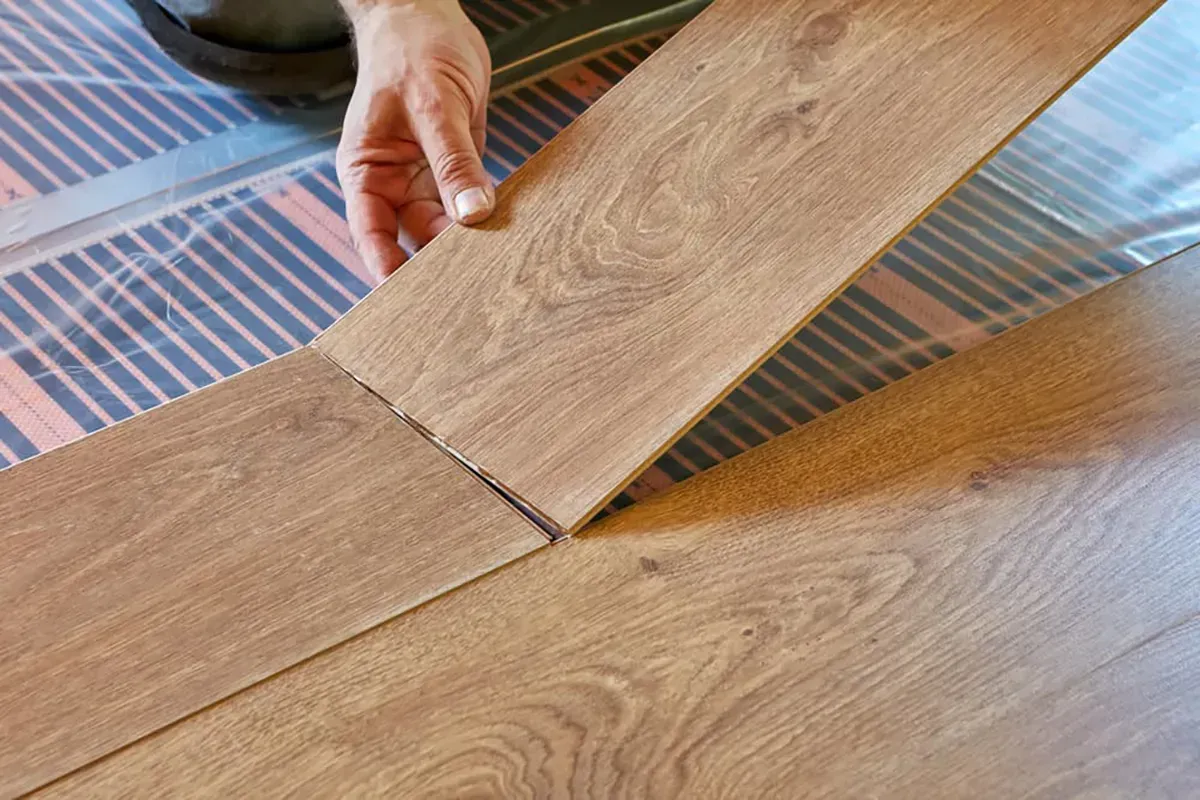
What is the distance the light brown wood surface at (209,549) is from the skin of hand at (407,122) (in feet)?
0.87

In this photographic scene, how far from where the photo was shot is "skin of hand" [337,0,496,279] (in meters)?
1.11

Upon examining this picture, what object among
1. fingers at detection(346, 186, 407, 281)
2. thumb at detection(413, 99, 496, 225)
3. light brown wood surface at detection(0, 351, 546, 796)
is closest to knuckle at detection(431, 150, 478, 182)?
thumb at detection(413, 99, 496, 225)

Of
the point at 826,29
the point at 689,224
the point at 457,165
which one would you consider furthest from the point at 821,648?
the point at 826,29

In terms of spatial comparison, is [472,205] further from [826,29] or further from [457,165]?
[826,29]

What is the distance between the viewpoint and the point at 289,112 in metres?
1.37

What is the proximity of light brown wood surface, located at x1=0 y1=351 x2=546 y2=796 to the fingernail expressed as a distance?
0.61ft

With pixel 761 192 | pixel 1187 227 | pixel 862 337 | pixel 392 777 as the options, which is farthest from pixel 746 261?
pixel 1187 227

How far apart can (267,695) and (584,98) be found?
88cm

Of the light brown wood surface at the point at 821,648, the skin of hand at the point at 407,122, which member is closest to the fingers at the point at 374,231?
the skin of hand at the point at 407,122

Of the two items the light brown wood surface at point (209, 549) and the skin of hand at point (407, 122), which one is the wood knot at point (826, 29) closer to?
the skin of hand at point (407, 122)

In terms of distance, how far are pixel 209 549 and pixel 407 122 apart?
51 cm

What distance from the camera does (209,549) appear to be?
81cm

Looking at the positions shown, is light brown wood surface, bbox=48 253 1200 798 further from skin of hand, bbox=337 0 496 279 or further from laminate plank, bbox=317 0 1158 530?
skin of hand, bbox=337 0 496 279

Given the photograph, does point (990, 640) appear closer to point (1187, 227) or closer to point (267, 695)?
point (267, 695)
